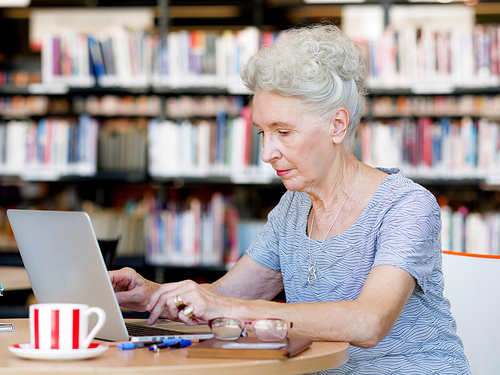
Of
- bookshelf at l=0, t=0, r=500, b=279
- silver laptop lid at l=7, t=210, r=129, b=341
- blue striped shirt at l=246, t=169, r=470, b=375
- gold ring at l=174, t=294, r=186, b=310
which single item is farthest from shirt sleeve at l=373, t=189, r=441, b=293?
bookshelf at l=0, t=0, r=500, b=279

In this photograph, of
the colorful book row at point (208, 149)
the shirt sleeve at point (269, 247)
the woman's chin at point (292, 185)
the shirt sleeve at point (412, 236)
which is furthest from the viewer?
the colorful book row at point (208, 149)

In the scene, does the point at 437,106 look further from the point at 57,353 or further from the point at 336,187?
the point at 57,353

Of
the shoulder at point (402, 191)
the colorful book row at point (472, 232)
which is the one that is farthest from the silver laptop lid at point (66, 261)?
the colorful book row at point (472, 232)

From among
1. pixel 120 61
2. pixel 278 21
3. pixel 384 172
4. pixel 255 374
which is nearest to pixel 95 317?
pixel 255 374

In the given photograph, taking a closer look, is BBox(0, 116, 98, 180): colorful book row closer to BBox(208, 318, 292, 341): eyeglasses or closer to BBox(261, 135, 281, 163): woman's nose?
BBox(261, 135, 281, 163): woman's nose

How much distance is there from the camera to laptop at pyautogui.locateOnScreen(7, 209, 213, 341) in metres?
0.95

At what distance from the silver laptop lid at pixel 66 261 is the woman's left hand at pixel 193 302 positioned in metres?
0.10

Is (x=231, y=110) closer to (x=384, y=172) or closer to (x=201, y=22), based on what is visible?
(x=201, y=22)

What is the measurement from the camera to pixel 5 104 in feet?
13.5

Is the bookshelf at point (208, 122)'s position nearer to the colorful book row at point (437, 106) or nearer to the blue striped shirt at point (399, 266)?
the colorful book row at point (437, 106)

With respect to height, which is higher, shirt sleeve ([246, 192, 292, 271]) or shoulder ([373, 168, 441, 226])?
shoulder ([373, 168, 441, 226])

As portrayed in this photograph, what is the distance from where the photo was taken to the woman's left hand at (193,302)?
1031mm

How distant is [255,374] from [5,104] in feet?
12.5

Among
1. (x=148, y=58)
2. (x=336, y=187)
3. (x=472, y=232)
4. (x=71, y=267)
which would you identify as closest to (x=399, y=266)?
(x=336, y=187)
